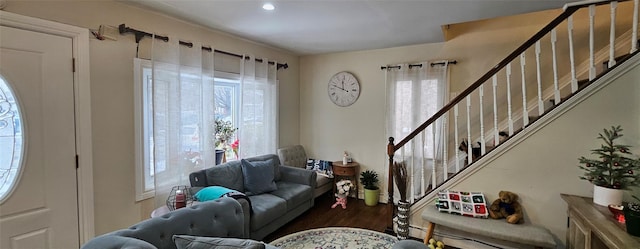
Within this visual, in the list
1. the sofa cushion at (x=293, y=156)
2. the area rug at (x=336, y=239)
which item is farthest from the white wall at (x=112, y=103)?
the sofa cushion at (x=293, y=156)

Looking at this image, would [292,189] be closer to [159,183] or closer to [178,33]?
[159,183]

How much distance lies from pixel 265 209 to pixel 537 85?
11.1 feet

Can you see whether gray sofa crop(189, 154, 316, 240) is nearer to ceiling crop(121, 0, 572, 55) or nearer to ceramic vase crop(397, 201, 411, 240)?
ceramic vase crop(397, 201, 411, 240)

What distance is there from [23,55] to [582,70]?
17.2 ft

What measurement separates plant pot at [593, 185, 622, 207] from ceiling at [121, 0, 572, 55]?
1.65 metres

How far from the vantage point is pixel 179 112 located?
2.89 m

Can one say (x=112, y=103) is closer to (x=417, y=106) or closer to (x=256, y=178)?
(x=256, y=178)

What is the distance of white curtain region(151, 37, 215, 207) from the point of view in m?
2.76

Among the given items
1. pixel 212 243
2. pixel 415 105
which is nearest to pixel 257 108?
pixel 415 105

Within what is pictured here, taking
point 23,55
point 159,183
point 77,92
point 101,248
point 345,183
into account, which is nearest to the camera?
point 101,248

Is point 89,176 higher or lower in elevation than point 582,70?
lower

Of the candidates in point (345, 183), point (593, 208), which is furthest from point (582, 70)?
point (345, 183)

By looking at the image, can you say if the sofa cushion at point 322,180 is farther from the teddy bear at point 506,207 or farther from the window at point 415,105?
the teddy bear at point 506,207

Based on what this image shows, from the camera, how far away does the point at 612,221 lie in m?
1.83
